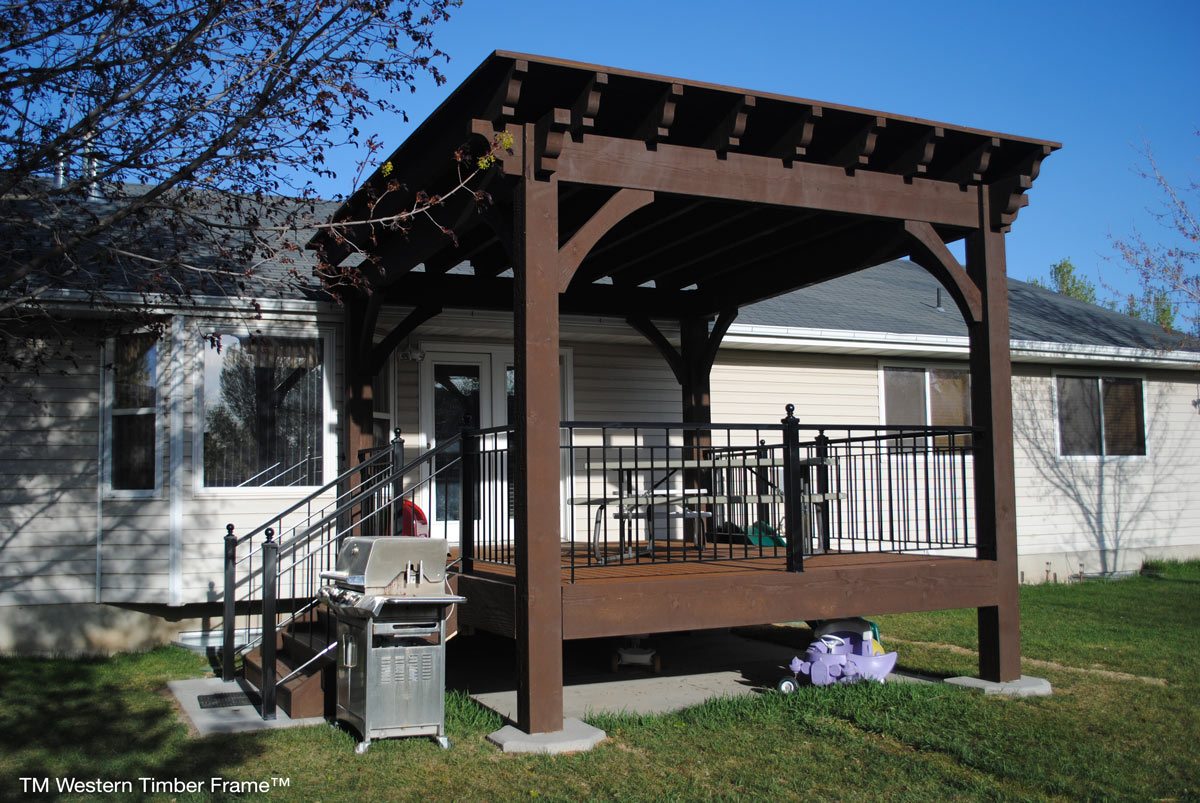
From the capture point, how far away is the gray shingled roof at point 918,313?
12.6m

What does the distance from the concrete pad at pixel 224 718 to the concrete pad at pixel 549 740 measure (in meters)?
1.43

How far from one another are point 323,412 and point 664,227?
3.71 metres

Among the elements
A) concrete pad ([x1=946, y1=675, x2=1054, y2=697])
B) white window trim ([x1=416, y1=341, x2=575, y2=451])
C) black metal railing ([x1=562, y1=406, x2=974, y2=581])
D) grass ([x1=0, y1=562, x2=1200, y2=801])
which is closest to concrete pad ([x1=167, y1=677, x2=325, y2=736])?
grass ([x1=0, y1=562, x2=1200, y2=801])

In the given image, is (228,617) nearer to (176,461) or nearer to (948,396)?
(176,461)

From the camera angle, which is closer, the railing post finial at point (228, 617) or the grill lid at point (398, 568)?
the grill lid at point (398, 568)

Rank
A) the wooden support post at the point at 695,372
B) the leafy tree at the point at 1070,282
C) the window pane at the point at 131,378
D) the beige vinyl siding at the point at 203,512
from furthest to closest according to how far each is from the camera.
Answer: the leafy tree at the point at 1070,282 < the wooden support post at the point at 695,372 < the window pane at the point at 131,378 < the beige vinyl siding at the point at 203,512

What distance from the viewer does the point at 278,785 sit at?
5.16m

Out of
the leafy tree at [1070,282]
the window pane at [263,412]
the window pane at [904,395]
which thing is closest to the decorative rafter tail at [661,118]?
the window pane at [263,412]

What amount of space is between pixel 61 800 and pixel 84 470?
15.6ft

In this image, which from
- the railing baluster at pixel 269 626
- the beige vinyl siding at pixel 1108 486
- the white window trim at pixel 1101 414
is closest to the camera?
the railing baluster at pixel 269 626

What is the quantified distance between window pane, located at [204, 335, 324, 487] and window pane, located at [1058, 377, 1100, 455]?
9949 millimetres

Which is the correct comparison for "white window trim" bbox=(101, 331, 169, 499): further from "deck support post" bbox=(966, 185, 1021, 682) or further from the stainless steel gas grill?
"deck support post" bbox=(966, 185, 1021, 682)

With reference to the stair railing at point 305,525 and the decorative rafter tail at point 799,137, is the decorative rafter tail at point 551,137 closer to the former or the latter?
the decorative rafter tail at point 799,137

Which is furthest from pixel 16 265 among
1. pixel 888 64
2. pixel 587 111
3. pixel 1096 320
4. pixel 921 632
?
pixel 1096 320
